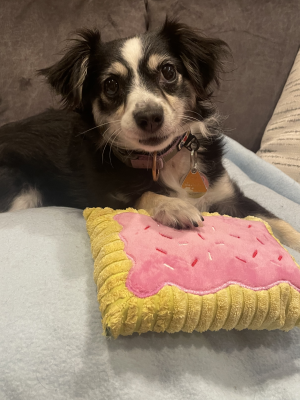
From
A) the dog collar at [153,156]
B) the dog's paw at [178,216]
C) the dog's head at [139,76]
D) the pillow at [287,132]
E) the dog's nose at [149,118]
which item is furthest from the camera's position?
the pillow at [287,132]

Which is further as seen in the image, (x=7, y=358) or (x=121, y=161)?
(x=121, y=161)

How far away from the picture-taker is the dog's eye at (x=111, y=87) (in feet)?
4.12

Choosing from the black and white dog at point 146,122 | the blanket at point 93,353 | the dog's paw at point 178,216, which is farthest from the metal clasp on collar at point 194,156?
the blanket at point 93,353

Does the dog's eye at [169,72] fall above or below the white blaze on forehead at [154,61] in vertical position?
below

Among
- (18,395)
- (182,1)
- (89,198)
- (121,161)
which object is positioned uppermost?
(182,1)

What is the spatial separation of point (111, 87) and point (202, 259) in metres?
0.86

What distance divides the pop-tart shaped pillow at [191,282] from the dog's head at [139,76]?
0.50 meters

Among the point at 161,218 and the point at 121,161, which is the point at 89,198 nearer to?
the point at 121,161

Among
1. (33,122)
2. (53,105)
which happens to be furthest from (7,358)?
(53,105)

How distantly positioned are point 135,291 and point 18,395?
304 mm

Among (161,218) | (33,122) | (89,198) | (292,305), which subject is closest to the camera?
(292,305)

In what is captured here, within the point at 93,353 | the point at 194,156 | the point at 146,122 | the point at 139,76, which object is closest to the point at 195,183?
the point at 194,156

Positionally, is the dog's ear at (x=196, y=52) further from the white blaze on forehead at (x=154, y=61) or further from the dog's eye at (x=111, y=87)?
the dog's eye at (x=111, y=87)

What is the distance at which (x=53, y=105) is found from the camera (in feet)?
6.52
